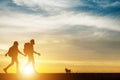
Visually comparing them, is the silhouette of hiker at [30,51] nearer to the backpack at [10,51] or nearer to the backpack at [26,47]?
the backpack at [26,47]

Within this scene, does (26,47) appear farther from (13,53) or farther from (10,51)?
(10,51)

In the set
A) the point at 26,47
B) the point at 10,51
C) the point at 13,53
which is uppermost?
the point at 26,47

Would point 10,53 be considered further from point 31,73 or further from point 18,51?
point 31,73

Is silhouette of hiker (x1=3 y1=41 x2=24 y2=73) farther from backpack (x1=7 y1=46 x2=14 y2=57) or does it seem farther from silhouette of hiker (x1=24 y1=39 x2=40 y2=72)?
silhouette of hiker (x1=24 y1=39 x2=40 y2=72)

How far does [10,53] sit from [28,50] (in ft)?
4.10

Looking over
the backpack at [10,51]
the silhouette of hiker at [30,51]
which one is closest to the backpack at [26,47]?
the silhouette of hiker at [30,51]

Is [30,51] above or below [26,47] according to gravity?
below

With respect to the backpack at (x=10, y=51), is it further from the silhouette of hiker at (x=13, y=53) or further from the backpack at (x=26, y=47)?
the backpack at (x=26, y=47)

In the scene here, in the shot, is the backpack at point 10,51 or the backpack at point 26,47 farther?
the backpack at point 10,51

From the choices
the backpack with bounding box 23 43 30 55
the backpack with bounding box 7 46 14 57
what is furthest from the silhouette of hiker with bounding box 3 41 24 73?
the backpack with bounding box 23 43 30 55

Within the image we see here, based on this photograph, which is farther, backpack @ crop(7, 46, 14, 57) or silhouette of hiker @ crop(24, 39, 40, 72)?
backpack @ crop(7, 46, 14, 57)

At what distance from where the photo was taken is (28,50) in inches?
776

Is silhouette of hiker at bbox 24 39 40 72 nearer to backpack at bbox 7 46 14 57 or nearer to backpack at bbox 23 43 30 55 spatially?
backpack at bbox 23 43 30 55

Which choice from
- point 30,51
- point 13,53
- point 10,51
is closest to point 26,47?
point 30,51
